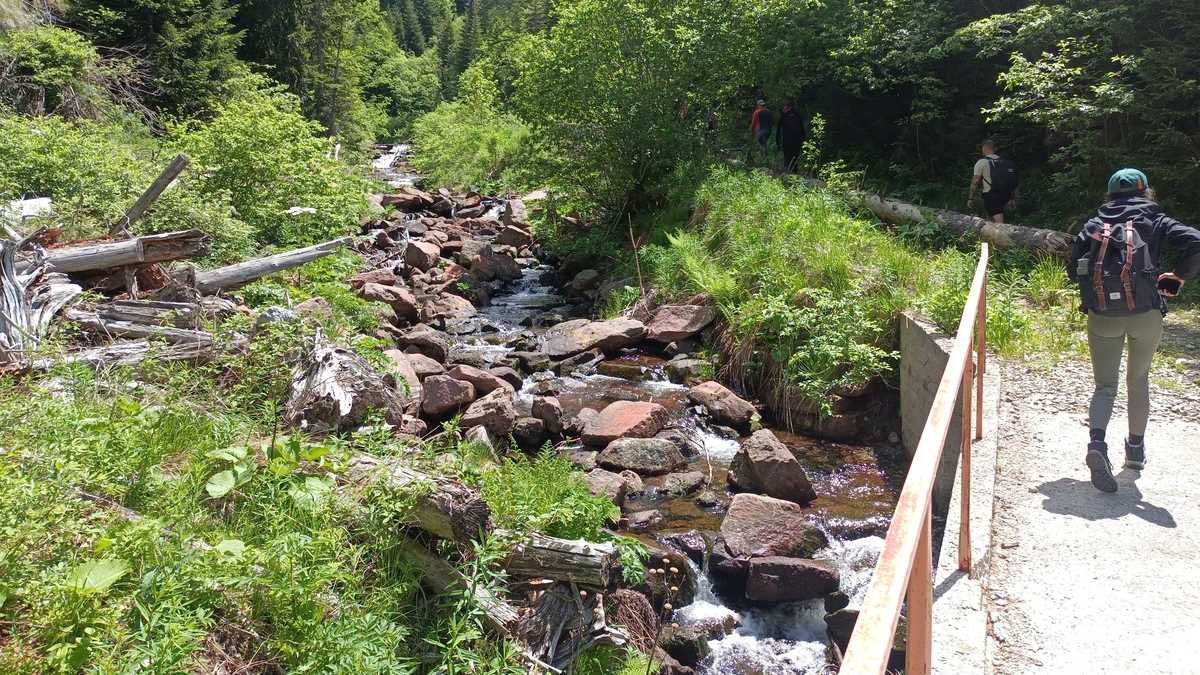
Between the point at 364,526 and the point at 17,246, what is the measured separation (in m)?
4.71

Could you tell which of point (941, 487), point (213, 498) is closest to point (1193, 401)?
point (941, 487)

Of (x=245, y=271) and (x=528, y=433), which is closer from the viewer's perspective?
(x=528, y=433)

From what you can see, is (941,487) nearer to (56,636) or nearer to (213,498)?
(213,498)

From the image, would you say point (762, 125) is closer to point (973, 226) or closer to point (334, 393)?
point (973, 226)

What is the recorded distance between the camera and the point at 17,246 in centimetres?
677

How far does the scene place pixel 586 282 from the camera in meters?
15.6

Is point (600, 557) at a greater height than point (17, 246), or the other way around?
point (17, 246)

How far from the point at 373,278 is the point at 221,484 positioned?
973 centimetres

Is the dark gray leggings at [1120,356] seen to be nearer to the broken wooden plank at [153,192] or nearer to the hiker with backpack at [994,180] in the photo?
the hiker with backpack at [994,180]

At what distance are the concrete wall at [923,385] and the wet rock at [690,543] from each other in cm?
205

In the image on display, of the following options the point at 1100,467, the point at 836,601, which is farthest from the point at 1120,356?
the point at 836,601

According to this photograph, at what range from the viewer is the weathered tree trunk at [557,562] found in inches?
180

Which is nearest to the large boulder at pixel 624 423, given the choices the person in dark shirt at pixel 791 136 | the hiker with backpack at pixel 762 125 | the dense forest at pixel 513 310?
the dense forest at pixel 513 310

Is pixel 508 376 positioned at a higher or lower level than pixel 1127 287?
lower
